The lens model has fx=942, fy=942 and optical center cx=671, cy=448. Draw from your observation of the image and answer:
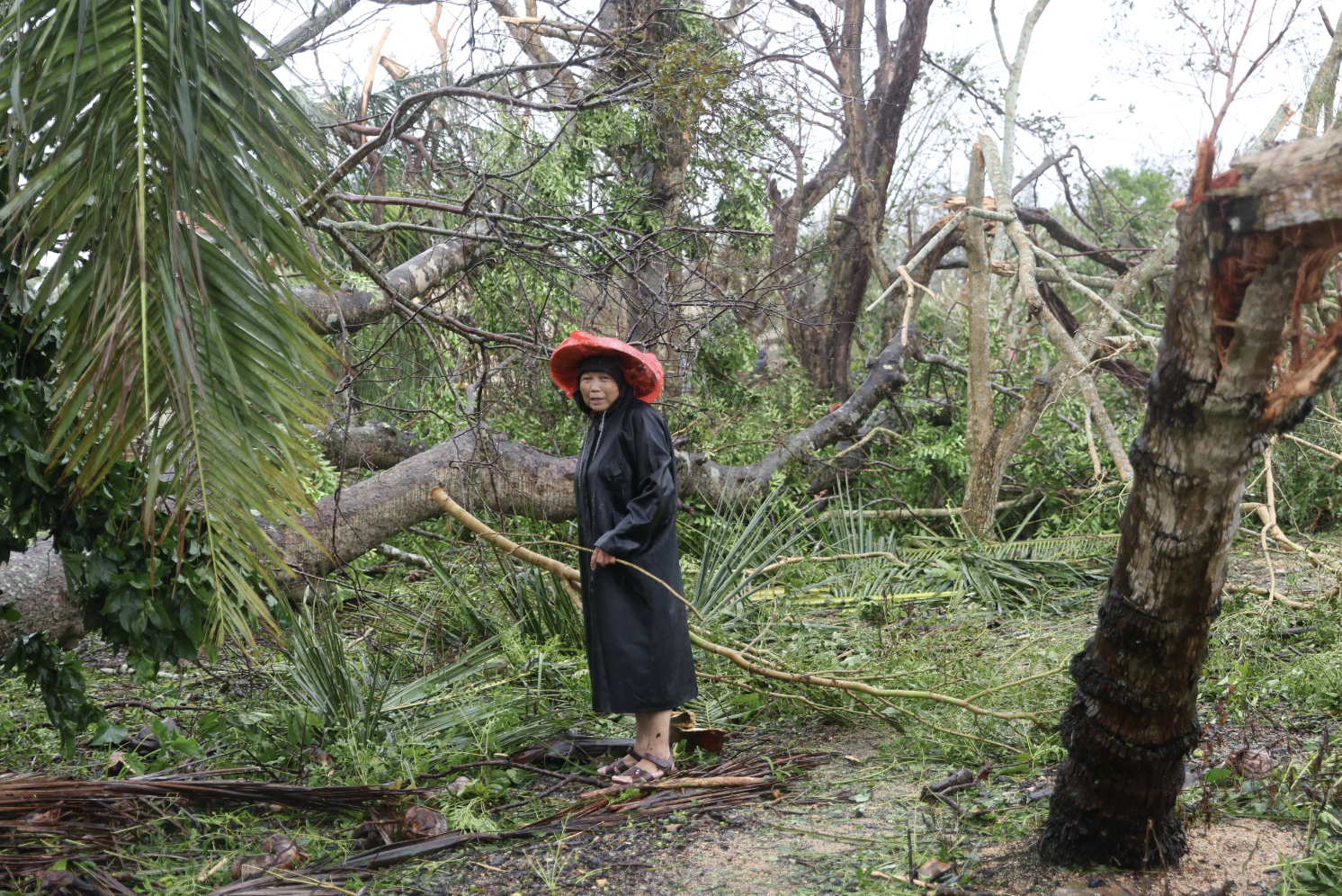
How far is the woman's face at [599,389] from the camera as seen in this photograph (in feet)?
12.8

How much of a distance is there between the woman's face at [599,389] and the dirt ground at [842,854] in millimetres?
1652

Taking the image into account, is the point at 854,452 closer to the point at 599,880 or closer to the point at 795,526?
the point at 795,526

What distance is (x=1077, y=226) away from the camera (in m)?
17.5

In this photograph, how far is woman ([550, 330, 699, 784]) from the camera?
3.74m

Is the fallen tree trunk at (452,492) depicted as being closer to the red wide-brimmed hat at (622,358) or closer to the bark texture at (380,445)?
the bark texture at (380,445)

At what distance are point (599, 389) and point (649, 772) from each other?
153 cm

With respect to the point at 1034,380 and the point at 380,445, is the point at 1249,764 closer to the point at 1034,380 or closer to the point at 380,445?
the point at 1034,380

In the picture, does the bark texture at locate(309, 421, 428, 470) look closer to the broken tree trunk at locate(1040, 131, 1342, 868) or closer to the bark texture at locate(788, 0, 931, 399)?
the bark texture at locate(788, 0, 931, 399)

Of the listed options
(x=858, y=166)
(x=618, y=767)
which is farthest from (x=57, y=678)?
(x=858, y=166)

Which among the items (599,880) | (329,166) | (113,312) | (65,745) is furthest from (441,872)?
(329,166)

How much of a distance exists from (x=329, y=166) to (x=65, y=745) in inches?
83.6

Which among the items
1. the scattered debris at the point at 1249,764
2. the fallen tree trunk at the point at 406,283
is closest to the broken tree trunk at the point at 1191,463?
the scattered debris at the point at 1249,764

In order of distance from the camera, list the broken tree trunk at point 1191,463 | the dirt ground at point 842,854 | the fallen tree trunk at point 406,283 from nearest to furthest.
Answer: the broken tree trunk at point 1191,463 < the dirt ground at point 842,854 < the fallen tree trunk at point 406,283

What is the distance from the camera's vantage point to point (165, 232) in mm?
2342
